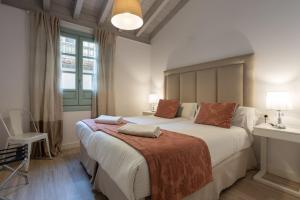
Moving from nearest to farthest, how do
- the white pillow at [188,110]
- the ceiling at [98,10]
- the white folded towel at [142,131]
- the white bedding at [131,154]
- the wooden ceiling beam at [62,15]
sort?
the white bedding at [131,154]
the white folded towel at [142,131]
the wooden ceiling beam at [62,15]
the ceiling at [98,10]
the white pillow at [188,110]

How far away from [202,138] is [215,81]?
1668 mm

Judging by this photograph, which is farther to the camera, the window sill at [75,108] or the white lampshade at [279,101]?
the window sill at [75,108]

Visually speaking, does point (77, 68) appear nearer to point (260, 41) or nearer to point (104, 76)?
point (104, 76)

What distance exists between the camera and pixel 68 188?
196cm

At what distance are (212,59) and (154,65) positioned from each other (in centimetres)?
178

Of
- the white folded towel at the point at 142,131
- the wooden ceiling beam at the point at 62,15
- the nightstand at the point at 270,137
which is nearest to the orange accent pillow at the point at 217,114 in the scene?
the nightstand at the point at 270,137

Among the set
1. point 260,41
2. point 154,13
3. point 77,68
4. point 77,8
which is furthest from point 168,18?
point 77,68

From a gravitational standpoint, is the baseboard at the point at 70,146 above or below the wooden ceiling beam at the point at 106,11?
below

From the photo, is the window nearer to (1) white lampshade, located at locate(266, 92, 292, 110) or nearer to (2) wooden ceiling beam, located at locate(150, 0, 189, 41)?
(2) wooden ceiling beam, located at locate(150, 0, 189, 41)

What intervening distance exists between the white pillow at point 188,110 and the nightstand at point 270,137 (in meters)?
1.17

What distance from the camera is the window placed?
3.41 m

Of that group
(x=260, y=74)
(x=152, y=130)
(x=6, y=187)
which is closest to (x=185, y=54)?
(x=260, y=74)

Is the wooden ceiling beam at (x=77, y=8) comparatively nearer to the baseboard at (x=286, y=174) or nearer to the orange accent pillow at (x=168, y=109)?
the orange accent pillow at (x=168, y=109)

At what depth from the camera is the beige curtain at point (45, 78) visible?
3.00 metres
